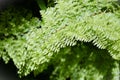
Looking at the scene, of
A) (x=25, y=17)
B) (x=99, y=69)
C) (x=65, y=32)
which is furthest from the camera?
(x=25, y=17)

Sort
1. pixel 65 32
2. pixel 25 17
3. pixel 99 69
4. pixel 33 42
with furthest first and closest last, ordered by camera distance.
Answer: pixel 25 17 → pixel 99 69 → pixel 33 42 → pixel 65 32

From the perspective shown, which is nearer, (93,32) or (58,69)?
(93,32)

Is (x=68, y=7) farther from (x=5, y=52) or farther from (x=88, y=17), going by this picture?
(x=5, y=52)

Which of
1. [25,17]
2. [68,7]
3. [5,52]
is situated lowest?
[5,52]

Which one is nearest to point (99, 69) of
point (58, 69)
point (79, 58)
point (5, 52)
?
point (79, 58)

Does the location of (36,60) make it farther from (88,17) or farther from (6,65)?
(6,65)

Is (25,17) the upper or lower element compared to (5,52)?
upper

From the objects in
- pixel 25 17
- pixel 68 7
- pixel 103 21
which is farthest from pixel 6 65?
pixel 103 21
